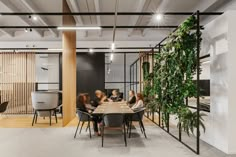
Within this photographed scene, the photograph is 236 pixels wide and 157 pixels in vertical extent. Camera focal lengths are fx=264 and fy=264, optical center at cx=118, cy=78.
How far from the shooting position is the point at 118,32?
14.1 metres

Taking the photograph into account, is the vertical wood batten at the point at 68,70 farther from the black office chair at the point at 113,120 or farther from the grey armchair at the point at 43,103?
the black office chair at the point at 113,120

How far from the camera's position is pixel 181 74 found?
5.86 metres

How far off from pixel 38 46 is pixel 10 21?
260 centimetres

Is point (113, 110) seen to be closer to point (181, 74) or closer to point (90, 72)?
point (181, 74)

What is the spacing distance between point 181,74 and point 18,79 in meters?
9.81

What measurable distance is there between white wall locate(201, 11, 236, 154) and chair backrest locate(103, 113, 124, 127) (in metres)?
2.04

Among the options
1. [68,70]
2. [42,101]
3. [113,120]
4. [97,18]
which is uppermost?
[97,18]

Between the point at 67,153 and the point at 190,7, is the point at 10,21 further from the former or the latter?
the point at 67,153

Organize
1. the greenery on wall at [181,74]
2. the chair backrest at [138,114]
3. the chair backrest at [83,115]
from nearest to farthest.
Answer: the greenery on wall at [181,74]
the chair backrest at [83,115]
the chair backrest at [138,114]

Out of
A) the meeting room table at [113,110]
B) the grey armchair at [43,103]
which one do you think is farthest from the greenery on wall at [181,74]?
the grey armchair at [43,103]

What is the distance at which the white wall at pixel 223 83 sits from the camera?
5.18 m

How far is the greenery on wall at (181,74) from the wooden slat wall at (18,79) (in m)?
8.49

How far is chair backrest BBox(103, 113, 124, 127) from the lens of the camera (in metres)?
6.01

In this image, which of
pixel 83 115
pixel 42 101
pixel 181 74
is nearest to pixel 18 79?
pixel 42 101
